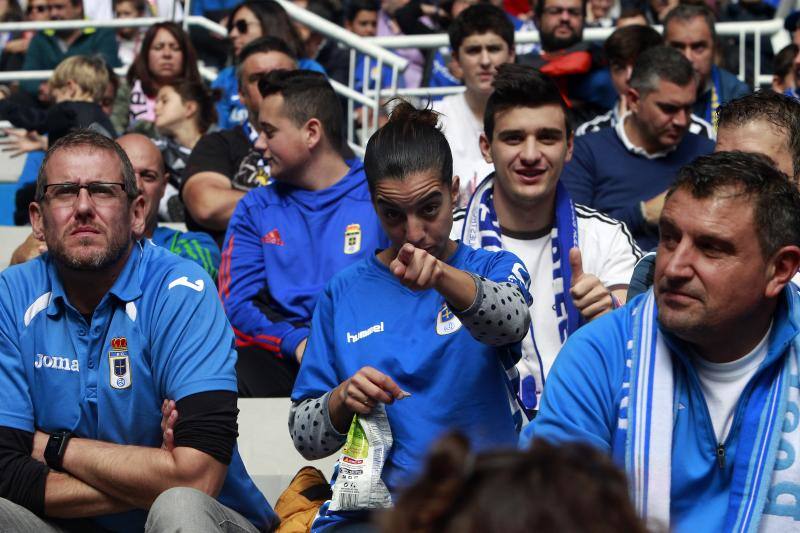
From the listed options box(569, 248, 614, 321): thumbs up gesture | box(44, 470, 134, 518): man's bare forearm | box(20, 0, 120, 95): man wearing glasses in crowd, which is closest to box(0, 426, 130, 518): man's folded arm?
box(44, 470, 134, 518): man's bare forearm

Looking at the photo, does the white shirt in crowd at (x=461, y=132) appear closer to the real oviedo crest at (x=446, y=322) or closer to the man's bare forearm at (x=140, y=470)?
the real oviedo crest at (x=446, y=322)

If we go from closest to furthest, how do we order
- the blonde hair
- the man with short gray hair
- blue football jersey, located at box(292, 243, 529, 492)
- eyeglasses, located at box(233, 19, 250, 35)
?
blue football jersey, located at box(292, 243, 529, 492) → the man with short gray hair → the blonde hair → eyeglasses, located at box(233, 19, 250, 35)


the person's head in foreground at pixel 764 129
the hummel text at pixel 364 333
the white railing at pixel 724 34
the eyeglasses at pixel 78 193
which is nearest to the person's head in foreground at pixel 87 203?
the eyeglasses at pixel 78 193

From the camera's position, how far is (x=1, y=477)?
3391mm

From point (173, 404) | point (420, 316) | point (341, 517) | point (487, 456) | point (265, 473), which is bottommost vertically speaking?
point (265, 473)

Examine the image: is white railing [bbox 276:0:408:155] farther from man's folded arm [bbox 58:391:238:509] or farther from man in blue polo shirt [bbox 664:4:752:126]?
man's folded arm [bbox 58:391:238:509]

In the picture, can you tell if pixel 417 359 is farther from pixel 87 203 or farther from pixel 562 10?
pixel 562 10

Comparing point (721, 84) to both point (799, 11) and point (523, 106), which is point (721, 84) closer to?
point (799, 11)

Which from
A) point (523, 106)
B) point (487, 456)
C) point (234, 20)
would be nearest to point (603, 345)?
point (487, 456)

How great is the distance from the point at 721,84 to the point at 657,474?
5.02 m

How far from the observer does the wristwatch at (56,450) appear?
3447 mm

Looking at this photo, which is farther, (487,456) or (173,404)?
(173,404)

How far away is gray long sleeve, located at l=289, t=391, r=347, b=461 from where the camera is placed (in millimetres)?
3443

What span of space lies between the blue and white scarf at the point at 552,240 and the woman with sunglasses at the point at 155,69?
3.94 metres
